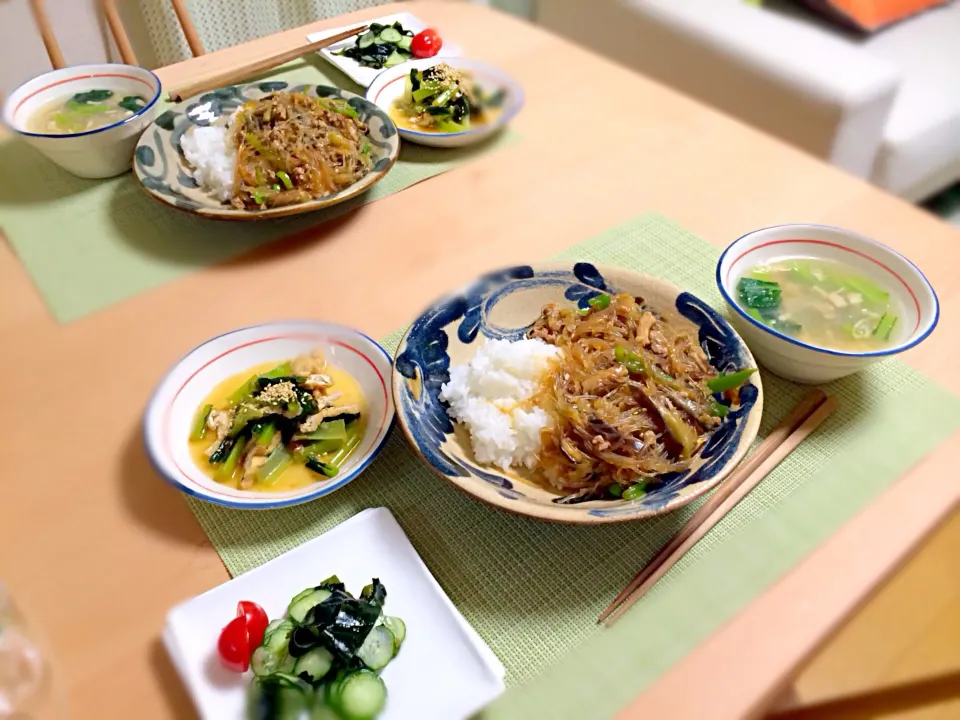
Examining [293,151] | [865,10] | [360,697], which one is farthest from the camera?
[865,10]

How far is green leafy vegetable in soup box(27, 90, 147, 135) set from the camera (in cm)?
133

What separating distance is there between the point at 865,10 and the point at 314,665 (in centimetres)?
266

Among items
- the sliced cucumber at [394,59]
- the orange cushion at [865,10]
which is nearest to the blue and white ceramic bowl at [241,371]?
the sliced cucumber at [394,59]

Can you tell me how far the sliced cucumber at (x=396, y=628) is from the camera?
0.67 meters

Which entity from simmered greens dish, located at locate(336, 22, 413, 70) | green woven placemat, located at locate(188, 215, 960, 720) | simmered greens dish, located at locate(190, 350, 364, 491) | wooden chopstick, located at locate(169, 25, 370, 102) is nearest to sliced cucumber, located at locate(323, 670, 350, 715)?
green woven placemat, located at locate(188, 215, 960, 720)

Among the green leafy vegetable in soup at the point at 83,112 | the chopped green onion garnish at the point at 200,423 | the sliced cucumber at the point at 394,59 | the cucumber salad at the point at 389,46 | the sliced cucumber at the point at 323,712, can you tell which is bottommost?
the chopped green onion garnish at the point at 200,423

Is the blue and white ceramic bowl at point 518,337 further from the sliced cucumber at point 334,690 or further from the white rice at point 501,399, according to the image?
the sliced cucumber at point 334,690

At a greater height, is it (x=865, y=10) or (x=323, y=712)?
(x=323, y=712)

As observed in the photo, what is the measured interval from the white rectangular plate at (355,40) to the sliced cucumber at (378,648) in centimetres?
127

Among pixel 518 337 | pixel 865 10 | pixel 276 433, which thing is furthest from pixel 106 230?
pixel 865 10

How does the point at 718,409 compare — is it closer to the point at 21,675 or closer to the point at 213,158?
the point at 21,675

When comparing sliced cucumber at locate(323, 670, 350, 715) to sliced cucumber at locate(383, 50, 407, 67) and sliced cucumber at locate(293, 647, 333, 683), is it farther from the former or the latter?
sliced cucumber at locate(383, 50, 407, 67)

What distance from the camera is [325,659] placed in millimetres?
639

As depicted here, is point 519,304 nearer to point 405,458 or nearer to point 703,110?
point 405,458
